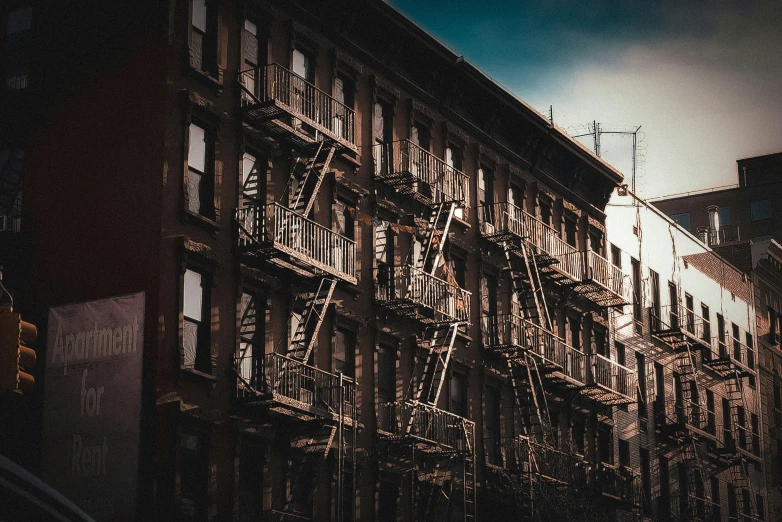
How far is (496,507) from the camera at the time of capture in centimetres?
4053

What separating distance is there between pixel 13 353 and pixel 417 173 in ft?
82.8

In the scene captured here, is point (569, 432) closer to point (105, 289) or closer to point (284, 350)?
point (284, 350)

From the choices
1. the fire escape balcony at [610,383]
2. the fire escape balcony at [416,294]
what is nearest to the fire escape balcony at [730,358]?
the fire escape balcony at [610,383]

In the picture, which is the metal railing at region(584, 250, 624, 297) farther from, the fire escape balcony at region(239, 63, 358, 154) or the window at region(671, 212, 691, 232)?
the window at region(671, 212, 691, 232)

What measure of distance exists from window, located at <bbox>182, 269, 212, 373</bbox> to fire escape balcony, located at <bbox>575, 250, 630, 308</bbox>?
19.2m

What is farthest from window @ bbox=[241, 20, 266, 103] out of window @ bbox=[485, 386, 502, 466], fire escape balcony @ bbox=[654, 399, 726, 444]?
fire escape balcony @ bbox=[654, 399, 726, 444]

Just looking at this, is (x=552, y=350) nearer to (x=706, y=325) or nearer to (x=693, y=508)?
(x=693, y=508)

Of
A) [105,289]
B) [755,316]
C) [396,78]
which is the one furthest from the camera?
[755,316]

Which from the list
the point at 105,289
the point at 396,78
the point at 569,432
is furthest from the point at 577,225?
the point at 105,289

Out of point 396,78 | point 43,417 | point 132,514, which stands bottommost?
point 132,514

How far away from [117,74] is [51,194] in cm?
312

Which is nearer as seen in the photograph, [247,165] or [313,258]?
[313,258]

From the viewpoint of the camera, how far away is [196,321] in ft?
97.6

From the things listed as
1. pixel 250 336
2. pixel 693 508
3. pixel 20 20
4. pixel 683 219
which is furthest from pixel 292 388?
pixel 683 219
